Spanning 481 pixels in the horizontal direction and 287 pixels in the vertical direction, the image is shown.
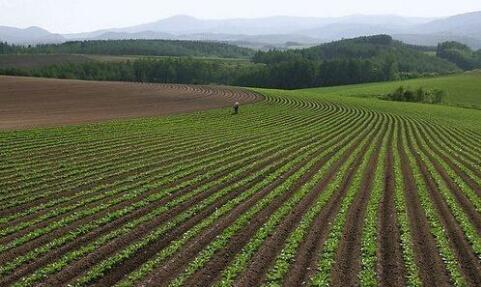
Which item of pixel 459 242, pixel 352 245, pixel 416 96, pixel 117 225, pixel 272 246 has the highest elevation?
pixel 416 96

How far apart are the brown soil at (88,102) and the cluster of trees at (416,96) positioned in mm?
31605

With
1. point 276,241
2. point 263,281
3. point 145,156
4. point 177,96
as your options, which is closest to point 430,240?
point 276,241

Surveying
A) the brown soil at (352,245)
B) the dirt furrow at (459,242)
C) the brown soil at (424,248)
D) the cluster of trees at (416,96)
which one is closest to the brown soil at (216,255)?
the brown soil at (352,245)

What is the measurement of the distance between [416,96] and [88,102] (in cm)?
5892

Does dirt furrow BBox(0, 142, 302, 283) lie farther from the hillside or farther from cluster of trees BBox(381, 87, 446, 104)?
cluster of trees BBox(381, 87, 446, 104)

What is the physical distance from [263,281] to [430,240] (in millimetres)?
6353

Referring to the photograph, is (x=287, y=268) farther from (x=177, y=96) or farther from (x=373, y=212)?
(x=177, y=96)

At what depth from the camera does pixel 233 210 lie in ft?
61.2

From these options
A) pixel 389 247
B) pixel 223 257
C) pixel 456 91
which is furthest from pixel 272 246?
pixel 456 91

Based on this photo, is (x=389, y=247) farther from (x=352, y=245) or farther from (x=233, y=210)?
(x=233, y=210)

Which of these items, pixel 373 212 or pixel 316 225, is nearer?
pixel 316 225

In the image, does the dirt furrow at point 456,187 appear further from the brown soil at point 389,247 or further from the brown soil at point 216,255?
the brown soil at point 216,255

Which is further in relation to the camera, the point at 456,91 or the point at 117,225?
the point at 456,91

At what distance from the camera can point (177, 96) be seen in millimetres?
65375
